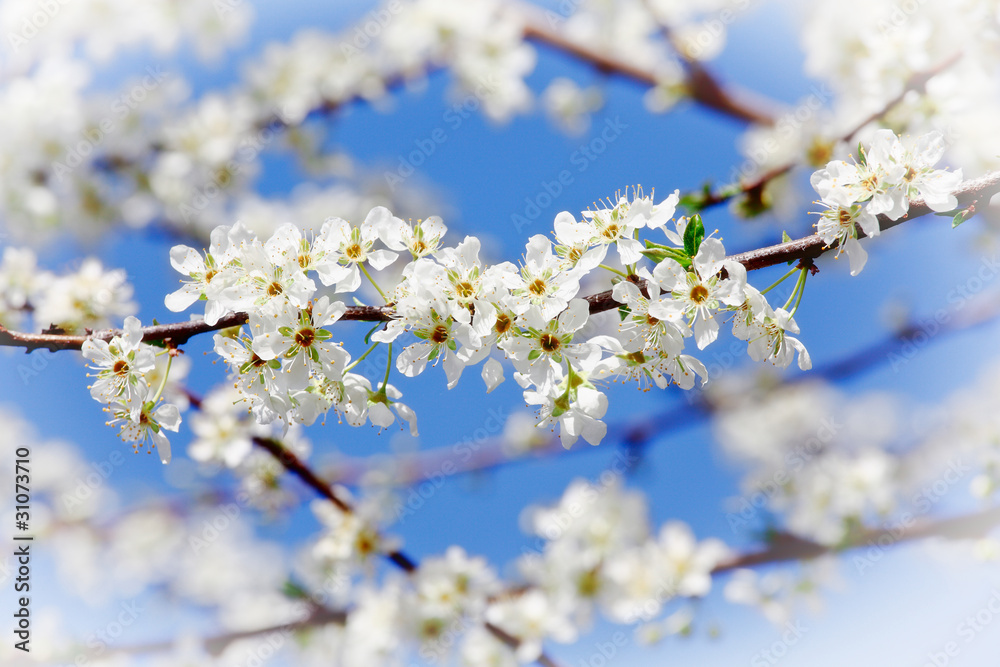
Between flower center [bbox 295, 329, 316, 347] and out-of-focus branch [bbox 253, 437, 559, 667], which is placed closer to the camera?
flower center [bbox 295, 329, 316, 347]

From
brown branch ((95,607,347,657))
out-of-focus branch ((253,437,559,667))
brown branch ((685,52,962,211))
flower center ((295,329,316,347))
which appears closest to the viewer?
flower center ((295,329,316,347))

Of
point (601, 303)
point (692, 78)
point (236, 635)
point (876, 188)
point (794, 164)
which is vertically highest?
point (692, 78)

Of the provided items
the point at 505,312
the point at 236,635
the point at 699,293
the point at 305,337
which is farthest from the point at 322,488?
the point at 699,293

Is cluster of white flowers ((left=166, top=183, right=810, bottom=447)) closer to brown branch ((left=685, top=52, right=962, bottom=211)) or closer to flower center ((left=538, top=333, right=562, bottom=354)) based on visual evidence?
flower center ((left=538, top=333, right=562, bottom=354))

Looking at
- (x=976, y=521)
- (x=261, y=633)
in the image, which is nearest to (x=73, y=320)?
(x=261, y=633)

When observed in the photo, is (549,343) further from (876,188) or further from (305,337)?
(876,188)

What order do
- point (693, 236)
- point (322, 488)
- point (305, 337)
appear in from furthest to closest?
1. point (322, 488)
2. point (305, 337)
3. point (693, 236)

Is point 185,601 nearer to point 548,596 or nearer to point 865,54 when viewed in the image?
point 548,596

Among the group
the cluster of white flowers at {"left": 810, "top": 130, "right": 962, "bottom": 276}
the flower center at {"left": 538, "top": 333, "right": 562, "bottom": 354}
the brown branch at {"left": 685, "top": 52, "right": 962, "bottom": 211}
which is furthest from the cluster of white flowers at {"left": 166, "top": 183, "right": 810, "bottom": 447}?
the brown branch at {"left": 685, "top": 52, "right": 962, "bottom": 211}

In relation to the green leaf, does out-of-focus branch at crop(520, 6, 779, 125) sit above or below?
above
